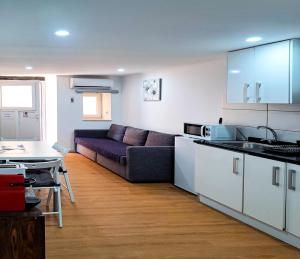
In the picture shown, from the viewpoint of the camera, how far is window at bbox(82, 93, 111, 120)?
37.9ft

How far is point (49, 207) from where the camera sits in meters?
5.53

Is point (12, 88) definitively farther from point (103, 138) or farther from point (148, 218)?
point (148, 218)

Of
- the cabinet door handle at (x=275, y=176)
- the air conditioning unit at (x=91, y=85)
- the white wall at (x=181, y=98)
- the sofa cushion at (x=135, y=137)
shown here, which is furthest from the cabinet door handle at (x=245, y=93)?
the air conditioning unit at (x=91, y=85)

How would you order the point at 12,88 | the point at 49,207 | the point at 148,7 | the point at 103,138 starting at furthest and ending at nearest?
the point at 12,88 < the point at 103,138 < the point at 49,207 < the point at 148,7

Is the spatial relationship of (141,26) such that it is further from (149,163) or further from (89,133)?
(89,133)

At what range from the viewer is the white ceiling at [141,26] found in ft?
10.6

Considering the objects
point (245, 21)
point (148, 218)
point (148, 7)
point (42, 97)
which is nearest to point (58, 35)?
point (148, 7)

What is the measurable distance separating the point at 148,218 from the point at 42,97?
768 centimetres

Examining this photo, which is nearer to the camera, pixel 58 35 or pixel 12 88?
pixel 58 35

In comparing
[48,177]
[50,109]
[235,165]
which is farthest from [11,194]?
[50,109]

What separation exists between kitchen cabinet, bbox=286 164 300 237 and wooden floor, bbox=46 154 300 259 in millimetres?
218

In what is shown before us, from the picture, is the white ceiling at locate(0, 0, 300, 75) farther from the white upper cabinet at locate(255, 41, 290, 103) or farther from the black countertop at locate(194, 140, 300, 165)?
the black countertop at locate(194, 140, 300, 165)

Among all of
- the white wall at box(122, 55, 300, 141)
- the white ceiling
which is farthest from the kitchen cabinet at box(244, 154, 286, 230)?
the white ceiling

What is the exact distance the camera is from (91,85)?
35.2ft
